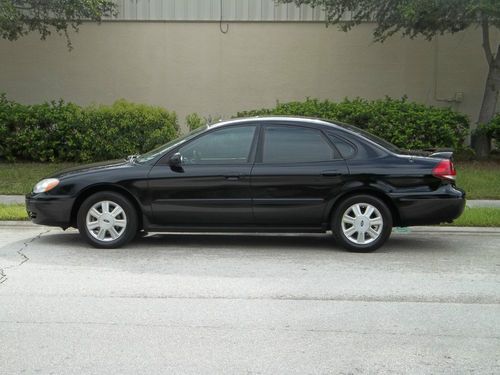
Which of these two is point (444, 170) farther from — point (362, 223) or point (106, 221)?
point (106, 221)

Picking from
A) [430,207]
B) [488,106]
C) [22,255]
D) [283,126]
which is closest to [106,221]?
[22,255]

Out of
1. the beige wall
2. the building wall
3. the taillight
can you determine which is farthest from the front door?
the building wall

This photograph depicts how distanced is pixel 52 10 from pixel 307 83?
6.64m

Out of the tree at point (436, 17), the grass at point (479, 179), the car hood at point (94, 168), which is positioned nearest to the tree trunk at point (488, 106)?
the tree at point (436, 17)

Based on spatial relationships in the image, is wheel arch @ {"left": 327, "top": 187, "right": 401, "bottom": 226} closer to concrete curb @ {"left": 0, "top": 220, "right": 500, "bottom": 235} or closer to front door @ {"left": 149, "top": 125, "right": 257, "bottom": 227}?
front door @ {"left": 149, "top": 125, "right": 257, "bottom": 227}

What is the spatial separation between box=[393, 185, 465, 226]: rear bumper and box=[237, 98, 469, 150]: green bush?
6.40 m

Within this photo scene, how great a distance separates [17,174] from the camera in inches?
533

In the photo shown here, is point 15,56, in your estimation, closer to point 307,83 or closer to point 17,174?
point 17,174

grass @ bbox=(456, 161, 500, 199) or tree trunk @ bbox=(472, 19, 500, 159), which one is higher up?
tree trunk @ bbox=(472, 19, 500, 159)

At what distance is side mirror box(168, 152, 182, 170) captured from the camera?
25.7 feet

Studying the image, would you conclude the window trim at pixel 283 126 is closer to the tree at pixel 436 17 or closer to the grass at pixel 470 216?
the grass at pixel 470 216

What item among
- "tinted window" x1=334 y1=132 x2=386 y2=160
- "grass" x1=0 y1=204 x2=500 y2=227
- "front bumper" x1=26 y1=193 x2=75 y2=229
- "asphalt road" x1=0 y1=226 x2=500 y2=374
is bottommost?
"asphalt road" x1=0 y1=226 x2=500 y2=374

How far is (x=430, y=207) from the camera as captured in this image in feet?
25.7

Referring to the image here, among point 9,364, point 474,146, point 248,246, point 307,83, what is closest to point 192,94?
point 307,83
